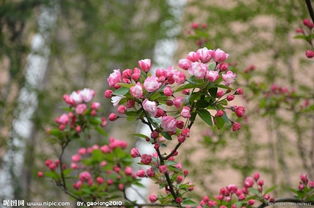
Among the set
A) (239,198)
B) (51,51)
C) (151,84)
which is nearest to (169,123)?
(151,84)

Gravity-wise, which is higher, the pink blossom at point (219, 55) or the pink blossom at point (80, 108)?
the pink blossom at point (80, 108)

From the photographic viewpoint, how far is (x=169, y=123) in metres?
1.45

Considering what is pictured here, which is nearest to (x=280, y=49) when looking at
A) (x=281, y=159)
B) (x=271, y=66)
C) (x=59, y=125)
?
(x=271, y=66)

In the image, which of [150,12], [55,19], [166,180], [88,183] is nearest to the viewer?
[166,180]

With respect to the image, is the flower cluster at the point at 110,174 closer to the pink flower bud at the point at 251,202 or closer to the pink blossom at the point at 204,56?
the pink flower bud at the point at 251,202

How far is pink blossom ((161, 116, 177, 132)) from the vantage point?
4.76ft

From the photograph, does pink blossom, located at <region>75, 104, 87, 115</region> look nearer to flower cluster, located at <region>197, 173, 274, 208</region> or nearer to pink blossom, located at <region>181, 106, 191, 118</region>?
A: flower cluster, located at <region>197, 173, 274, 208</region>

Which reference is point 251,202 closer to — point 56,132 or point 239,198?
point 239,198

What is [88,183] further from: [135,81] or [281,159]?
[281,159]

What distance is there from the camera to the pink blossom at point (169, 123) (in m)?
1.45

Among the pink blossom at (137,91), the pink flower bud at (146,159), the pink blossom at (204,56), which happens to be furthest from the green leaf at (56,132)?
the pink blossom at (204,56)

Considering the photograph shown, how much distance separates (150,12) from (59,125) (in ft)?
11.0

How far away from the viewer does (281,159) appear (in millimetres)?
4055

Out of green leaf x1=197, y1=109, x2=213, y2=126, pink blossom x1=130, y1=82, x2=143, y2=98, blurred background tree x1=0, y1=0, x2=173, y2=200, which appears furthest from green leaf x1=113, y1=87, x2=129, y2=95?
blurred background tree x1=0, y1=0, x2=173, y2=200
